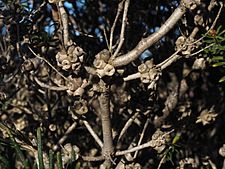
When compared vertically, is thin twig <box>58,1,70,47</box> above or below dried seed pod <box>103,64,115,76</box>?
above

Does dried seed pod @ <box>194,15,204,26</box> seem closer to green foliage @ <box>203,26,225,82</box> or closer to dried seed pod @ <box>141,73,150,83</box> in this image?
green foliage @ <box>203,26,225,82</box>

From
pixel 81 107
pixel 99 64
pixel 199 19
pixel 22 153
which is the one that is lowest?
pixel 22 153

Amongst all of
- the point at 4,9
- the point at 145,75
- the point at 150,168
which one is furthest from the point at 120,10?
the point at 150,168

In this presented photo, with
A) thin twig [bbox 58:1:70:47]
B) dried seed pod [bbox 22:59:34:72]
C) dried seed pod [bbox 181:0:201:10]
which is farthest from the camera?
dried seed pod [bbox 22:59:34:72]

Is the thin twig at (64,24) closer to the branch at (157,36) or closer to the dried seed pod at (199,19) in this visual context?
the branch at (157,36)

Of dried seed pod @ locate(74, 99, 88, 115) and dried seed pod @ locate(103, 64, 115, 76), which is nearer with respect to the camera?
dried seed pod @ locate(103, 64, 115, 76)

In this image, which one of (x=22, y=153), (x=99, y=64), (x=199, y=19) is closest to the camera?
(x=22, y=153)

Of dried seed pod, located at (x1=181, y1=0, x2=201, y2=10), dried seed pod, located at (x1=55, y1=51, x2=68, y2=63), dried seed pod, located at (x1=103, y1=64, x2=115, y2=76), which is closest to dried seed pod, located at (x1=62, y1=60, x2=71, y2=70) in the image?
dried seed pod, located at (x1=55, y1=51, x2=68, y2=63)

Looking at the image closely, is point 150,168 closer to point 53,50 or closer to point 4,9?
point 53,50

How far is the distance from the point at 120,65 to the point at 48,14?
858 millimetres

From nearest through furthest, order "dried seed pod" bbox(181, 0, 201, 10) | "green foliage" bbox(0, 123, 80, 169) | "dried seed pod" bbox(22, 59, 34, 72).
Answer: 1. "green foliage" bbox(0, 123, 80, 169)
2. "dried seed pod" bbox(181, 0, 201, 10)
3. "dried seed pod" bbox(22, 59, 34, 72)

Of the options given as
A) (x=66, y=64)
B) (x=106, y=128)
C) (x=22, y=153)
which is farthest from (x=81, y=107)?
(x=22, y=153)

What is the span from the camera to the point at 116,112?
245 centimetres

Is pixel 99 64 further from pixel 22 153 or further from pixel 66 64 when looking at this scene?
pixel 22 153
